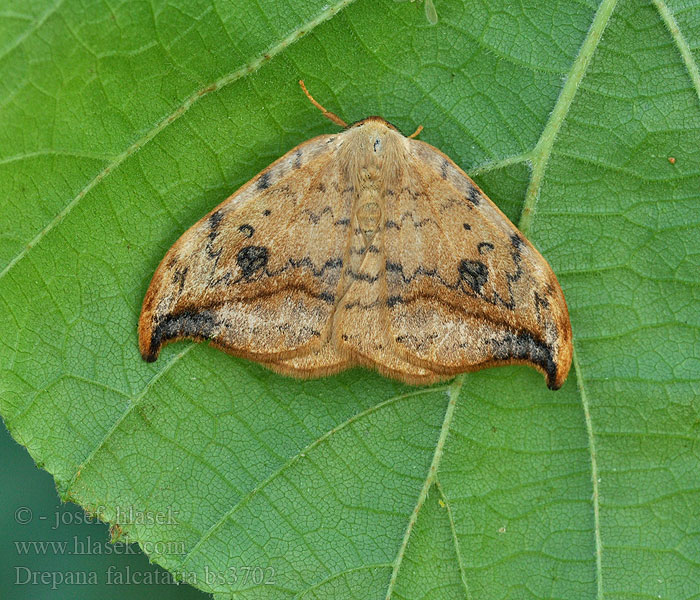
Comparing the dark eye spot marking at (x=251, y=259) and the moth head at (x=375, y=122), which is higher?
the moth head at (x=375, y=122)

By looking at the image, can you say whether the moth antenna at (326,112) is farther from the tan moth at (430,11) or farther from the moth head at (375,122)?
the tan moth at (430,11)

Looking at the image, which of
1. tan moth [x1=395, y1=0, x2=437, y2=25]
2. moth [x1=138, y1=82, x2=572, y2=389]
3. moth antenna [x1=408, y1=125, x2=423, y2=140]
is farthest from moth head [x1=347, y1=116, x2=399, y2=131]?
tan moth [x1=395, y1=0, x2=437, y2=25]

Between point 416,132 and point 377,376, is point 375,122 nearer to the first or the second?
point 416,132

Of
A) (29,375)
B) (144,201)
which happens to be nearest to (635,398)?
(144,201)

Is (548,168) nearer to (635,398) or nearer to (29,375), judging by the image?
(635,398)

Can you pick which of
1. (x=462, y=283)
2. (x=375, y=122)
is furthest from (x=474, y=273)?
(x=375, y=122)

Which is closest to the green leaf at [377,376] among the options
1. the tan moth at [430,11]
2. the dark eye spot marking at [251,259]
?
the tan moth at [430,11]

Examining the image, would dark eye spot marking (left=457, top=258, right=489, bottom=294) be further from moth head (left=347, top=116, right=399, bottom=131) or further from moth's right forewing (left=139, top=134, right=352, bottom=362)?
moth head (left=347, top=116, right=399, bottom=131)
